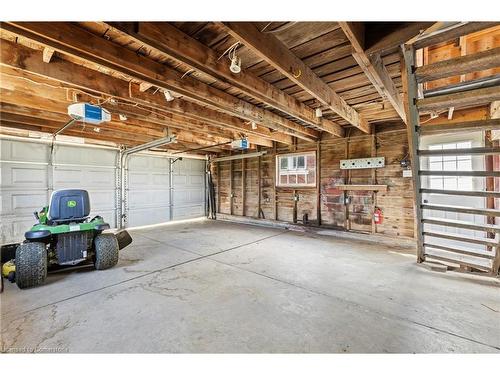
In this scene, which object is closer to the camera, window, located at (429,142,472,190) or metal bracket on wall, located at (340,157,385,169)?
window, located at (429,142,472,190)

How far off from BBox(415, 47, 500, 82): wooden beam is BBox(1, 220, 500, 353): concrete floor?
2111mm

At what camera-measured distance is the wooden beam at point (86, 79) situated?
2027 mm

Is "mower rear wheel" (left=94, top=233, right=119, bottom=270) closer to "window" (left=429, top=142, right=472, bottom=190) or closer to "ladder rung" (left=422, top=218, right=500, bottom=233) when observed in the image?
"ladder rung" (left=422, top=218, right=500, bottom=233)

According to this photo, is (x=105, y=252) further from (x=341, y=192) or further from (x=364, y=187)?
(x=364, y=187)

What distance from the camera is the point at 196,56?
1.93 m

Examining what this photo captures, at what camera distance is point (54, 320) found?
1965 mm

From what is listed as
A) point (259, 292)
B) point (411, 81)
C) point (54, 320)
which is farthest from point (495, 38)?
point (54, 320)

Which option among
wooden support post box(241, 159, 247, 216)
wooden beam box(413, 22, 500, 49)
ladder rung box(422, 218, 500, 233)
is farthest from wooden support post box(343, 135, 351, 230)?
wooden beam box(413, 22, 500, 49)

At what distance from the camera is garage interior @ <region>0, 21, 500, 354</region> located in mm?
1724

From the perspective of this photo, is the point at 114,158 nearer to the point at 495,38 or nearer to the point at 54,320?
the point at 54,320

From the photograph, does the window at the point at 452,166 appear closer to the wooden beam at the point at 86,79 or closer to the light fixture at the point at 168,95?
the wooden beam at the point at 86,79

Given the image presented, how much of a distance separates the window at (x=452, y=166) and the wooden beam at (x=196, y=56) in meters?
3.42

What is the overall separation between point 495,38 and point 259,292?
3568mm

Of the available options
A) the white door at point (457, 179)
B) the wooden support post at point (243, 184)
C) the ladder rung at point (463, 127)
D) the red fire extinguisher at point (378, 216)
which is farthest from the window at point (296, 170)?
the ladder rung at point (463, 127)
